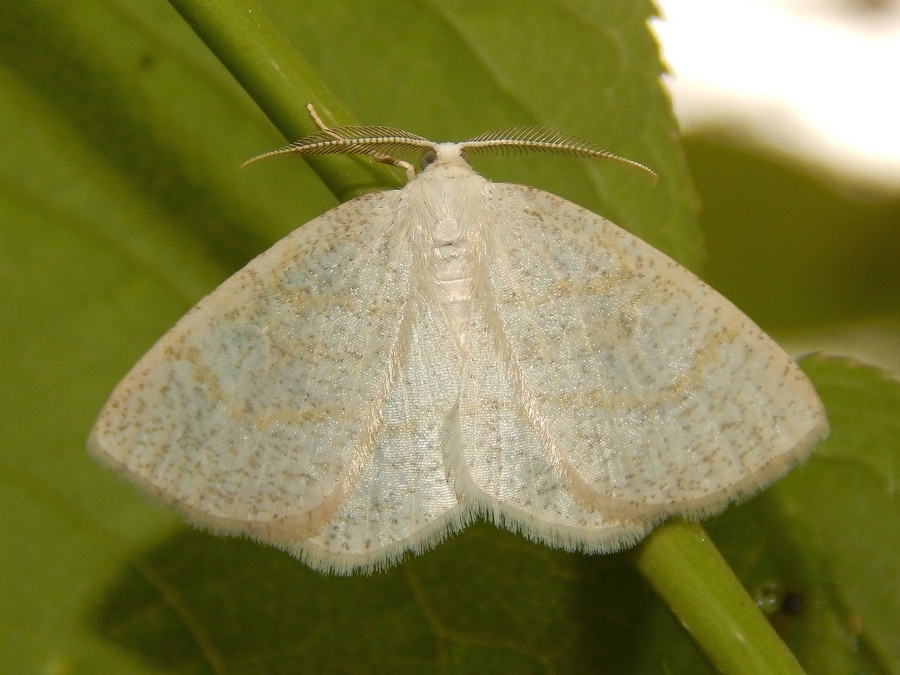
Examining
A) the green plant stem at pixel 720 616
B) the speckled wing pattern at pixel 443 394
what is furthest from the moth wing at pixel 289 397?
the green plant stem at pixel 720 616

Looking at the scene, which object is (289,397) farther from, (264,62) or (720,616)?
(720,616)

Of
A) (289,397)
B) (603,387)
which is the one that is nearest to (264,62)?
(289,397)

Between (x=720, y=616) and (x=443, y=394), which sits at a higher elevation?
(x=443, y=394)

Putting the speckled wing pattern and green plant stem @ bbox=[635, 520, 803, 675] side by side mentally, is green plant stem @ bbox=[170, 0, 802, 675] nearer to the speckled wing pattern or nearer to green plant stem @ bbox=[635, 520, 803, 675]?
green plant stem @ bbox=[635, 520, 803, 675]

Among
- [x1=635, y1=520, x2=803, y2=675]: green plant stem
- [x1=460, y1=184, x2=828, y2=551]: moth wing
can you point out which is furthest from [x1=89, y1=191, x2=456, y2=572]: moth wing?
[x1=635, y1=520, x2=803, y2=675]: green plant stem

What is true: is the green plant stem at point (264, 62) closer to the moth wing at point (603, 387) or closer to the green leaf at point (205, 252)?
the moth wing at point (603, 387)
